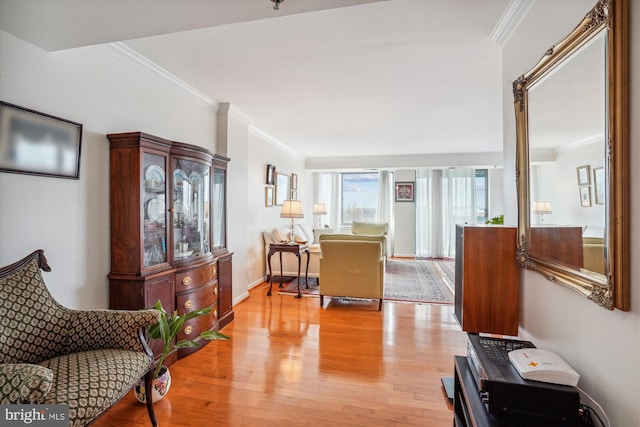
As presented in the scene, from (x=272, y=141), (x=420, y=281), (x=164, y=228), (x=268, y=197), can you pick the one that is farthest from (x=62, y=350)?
(x=420, y=281)

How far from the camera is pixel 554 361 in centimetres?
114

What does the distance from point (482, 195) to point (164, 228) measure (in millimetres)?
7411

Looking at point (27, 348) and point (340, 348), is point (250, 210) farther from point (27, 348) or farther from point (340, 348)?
point (27, 348)

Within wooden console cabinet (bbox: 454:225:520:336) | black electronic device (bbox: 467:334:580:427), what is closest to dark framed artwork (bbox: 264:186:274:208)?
wooden console cabinet (bbox: 454:225:520:336)

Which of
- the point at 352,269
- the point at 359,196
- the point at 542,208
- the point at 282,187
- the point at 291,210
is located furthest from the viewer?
the point at 359,196

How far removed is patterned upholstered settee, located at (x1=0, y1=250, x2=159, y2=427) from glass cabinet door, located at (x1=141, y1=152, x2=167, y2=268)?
622 millimetres

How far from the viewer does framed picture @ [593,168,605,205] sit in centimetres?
102

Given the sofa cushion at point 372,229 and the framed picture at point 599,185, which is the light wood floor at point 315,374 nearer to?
the framed picture at point 599,185

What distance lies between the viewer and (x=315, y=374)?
7.27ft

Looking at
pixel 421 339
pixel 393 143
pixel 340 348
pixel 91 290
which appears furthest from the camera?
pixel 393 143

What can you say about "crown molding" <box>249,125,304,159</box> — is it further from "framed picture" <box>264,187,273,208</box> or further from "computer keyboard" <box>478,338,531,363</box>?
"computer keyboard" <box>478,338,531,363</box>

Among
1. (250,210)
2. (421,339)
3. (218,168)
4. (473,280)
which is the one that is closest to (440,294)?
(421,339)

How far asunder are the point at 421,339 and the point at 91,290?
9.18 feet

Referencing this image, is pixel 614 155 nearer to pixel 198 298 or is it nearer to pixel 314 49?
pixel 314 49
